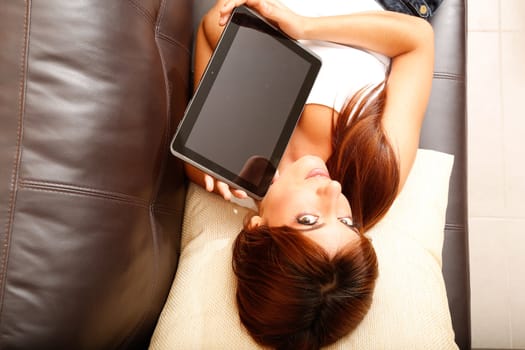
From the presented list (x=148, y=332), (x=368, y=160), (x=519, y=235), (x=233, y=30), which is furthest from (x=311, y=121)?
(x=519, y=235)

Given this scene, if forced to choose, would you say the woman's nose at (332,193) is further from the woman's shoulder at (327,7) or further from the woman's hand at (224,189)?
the woman's shoulder at (327,7)

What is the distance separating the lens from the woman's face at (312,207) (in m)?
0.81

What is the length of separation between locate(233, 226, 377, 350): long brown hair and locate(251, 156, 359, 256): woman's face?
0.06 feet

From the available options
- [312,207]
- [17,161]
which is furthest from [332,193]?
[17,161]

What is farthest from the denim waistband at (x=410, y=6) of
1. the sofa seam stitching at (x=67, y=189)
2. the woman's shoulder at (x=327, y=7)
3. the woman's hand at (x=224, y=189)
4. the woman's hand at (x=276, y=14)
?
the sofa seam stitching at (x=67, y=189)

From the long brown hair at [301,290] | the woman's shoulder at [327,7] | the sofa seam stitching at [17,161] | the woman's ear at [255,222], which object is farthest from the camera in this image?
the woman's shoulder at [327,7]

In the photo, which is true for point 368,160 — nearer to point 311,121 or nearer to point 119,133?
point 311,121

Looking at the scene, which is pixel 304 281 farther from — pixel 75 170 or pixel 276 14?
pixel 276 14

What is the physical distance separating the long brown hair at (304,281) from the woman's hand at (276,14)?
257 mm

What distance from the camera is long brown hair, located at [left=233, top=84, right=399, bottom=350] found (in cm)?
79

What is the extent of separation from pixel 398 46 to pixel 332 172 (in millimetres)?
339

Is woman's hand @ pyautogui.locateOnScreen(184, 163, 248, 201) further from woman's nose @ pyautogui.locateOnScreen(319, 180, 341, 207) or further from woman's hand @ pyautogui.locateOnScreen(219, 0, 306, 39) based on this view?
woman's hand @ pyautogui.locateOnScreen(219, 0, 306, 39)

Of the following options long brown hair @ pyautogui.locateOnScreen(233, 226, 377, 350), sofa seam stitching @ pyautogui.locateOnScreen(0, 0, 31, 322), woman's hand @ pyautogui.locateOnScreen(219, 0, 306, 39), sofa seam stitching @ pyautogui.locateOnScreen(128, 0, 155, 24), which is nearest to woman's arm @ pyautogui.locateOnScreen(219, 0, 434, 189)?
woman's hand @ pyautogui.locateOnScreen(219, 0, 306, 39)

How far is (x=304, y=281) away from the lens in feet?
2.59
